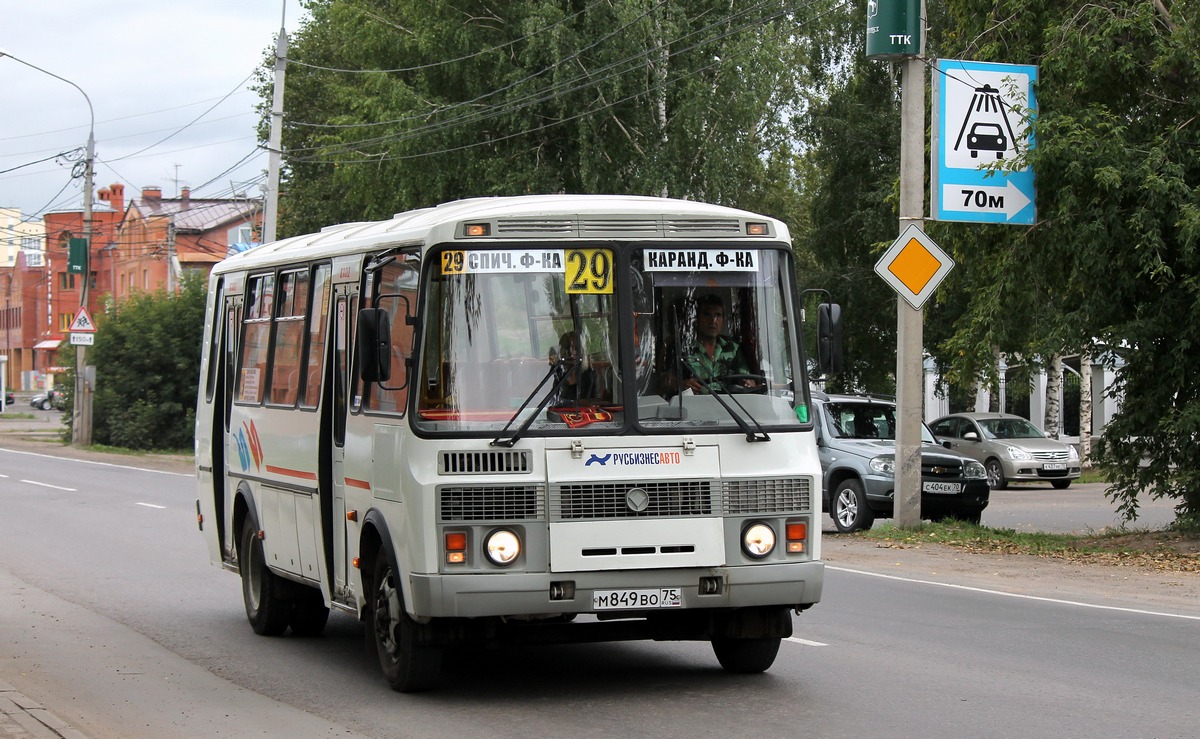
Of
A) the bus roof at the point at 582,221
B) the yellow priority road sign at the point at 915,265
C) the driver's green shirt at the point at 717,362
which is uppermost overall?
the yellow priority road sign at the point at 915,265

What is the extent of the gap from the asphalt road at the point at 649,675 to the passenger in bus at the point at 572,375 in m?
1.63

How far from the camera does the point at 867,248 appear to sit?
42.6m

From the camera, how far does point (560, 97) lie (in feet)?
131

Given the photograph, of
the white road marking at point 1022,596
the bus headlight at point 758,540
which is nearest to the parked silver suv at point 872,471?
the white road marking at point 1022,596

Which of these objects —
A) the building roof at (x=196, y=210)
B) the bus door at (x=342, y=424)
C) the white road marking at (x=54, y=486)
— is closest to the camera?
the bus door at (x=342, y=424)

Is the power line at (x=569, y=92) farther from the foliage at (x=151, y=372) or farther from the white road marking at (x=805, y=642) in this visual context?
the white road marking at (x=805, y=642)

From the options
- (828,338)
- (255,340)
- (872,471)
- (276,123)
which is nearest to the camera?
(828,338)

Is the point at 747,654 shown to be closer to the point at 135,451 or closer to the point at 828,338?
the point at 828,338

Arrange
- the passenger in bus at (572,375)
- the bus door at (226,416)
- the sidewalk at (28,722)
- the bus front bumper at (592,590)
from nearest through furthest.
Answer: the sidewalk at (28,722) < the bus front bumper at (592,590) < the passenger in bus at (572,375) < the bus door at (226,416)

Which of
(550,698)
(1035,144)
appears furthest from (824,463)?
(550,698)

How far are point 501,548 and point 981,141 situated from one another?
→ 12468 millimetres

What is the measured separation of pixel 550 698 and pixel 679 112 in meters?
32.0

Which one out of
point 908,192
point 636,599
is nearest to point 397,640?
point 636,599

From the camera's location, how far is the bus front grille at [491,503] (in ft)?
27.8
